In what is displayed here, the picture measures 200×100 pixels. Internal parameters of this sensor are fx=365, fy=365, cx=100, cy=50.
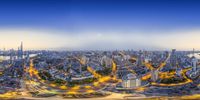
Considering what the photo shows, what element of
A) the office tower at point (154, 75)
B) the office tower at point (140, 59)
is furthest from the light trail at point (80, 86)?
the office tower at point (140, 59)

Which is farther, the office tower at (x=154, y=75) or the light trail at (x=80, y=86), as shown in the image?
the office tower at (x=154, y=75)

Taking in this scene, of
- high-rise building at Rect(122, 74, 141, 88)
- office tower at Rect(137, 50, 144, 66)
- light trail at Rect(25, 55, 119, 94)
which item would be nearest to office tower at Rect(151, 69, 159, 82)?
high-rise building at Rect(122, 74, 141, 88)

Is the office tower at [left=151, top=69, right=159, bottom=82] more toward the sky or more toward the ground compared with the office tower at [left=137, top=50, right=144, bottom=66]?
more toward the ground

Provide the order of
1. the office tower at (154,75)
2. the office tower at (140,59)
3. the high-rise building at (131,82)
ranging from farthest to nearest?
the office tower at (140,59)
the office tower at (154,75)
the high-rise building at (131,82)

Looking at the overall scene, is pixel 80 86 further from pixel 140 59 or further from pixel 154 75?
pixel 140 59

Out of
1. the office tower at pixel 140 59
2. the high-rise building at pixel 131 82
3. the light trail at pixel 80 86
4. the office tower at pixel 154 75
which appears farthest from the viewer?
the office tower at pixel 140 59

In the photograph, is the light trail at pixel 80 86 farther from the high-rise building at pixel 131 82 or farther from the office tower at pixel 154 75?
the office tower at pixel 154 75

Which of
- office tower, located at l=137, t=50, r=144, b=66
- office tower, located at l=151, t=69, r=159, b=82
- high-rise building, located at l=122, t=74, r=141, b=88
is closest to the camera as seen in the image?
high-rise building, located at l=122, t=74, r=141, b=88

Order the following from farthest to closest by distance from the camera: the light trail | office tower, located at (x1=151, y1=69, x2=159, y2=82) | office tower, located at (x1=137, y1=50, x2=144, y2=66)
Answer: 1. office tower, located at (x1=137, y1=50, x2=144, y2=66)
2. office tower, located at (x1=151, y1=69, x2=159, y2=82)
3. the light trail

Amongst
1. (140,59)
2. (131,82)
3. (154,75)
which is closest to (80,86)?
(131,82)

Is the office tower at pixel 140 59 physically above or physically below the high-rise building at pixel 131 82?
above

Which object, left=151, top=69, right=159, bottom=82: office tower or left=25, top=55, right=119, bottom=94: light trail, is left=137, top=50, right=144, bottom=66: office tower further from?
left=25, top=55, right=119, bottom=94: light trail
